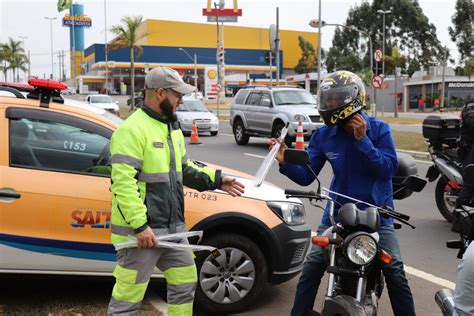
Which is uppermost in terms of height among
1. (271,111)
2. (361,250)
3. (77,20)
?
(77,20)

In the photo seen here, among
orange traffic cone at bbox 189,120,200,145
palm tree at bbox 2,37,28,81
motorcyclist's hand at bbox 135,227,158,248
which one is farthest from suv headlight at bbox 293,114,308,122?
palm tree at bbox 2,37,28,81

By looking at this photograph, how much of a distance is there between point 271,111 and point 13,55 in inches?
3052

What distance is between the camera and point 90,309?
14.0 ft

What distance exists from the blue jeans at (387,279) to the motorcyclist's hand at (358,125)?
0.62 meters

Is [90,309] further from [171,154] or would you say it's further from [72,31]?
[72,31]

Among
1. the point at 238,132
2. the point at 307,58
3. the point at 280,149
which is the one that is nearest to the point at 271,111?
the point at 238,132

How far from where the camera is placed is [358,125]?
10.5 feet

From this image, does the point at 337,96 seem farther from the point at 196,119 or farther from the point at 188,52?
the point at 188,52

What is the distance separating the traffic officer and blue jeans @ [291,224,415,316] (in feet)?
2.40

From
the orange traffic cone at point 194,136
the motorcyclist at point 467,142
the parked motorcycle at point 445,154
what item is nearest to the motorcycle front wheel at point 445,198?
the parked motorcycle at point 445,154

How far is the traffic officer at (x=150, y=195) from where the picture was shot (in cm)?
306

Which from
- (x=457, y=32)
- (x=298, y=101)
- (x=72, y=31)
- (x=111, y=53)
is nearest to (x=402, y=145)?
(x=298, y=101)

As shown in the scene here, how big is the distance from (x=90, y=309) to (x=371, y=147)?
8.30ft

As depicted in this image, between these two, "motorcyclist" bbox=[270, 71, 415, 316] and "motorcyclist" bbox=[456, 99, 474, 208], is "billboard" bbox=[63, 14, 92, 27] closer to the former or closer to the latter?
"motorcyclist" bbox=[456, 99, 474, 208]
